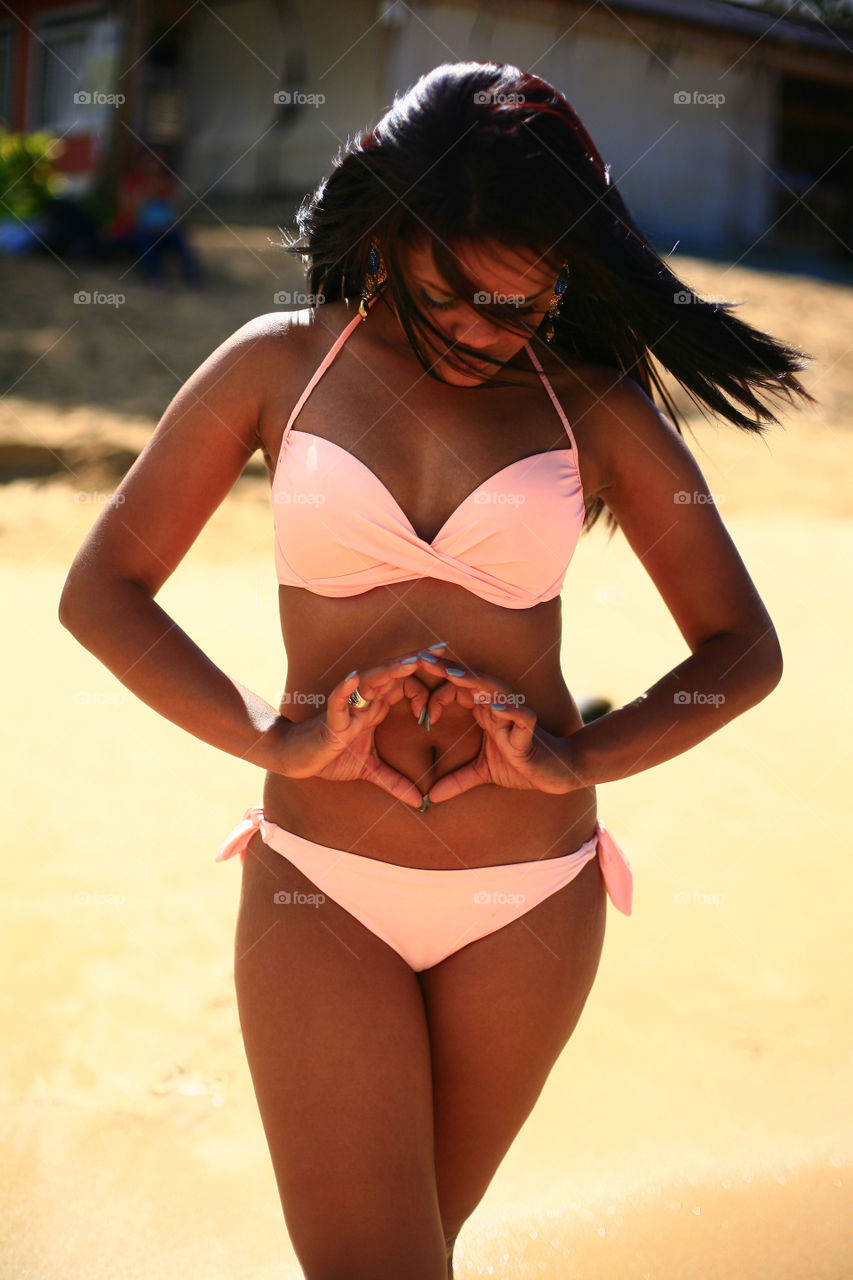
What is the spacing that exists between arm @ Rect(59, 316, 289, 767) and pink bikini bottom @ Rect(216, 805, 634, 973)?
17 centimetres

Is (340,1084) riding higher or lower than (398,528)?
lower

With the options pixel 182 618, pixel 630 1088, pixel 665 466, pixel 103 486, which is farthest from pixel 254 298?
pixel 665 466

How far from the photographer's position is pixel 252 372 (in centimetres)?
167

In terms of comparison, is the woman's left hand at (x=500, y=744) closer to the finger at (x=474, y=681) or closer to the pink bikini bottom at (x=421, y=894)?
the finger at (x=474, y=681)

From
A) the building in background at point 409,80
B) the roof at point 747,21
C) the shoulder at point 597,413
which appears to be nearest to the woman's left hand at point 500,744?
the shoulder at point 597,413

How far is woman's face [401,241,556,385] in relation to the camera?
158 cm

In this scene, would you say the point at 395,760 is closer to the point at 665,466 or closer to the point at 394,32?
the point at 665,466

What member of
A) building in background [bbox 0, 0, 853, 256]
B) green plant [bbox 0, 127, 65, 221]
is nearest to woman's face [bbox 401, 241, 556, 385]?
green plant [bbox 0, 127, 65, 221]

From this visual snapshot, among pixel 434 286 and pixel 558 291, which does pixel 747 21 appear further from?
pixel 434 286

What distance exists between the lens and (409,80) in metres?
15.2

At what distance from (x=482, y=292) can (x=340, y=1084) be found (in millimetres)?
1004

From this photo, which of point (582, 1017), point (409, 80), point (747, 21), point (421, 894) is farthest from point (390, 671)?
point (747, 21)

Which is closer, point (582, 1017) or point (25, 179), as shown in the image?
point (582, 1017)

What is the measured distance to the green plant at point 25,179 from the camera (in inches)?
480
